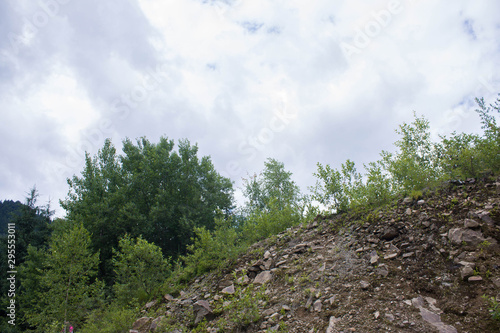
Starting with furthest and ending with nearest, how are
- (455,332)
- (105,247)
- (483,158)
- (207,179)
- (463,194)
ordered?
(207,179), (105,247), (483,158), (463,194), (455,332)

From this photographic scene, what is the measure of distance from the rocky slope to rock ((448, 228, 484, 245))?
19 millimetres

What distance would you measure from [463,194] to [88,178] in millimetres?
26990

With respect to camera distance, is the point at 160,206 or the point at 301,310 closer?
the point at 301,310

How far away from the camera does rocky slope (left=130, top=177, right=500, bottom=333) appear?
422 centimetres

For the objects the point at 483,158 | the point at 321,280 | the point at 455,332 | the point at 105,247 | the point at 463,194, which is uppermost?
the point at 105,247

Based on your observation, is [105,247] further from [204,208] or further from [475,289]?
[475,289]

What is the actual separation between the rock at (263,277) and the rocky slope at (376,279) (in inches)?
1.3

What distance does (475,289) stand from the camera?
4191 millimetres

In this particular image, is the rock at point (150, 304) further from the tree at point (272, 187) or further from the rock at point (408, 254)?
the tree at point (272, 187)

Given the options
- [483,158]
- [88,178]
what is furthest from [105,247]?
[483,158]

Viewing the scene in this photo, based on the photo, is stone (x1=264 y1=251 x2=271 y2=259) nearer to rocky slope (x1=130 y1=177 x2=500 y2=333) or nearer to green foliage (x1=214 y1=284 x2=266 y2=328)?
rocky slope (x1=130 y1=177 x2=500 y2=333)

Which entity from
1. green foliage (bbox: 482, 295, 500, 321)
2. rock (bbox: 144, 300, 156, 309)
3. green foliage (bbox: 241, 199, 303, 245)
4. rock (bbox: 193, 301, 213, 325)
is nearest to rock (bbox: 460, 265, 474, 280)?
green foliage (bbox: 482, 295, 500, 321)

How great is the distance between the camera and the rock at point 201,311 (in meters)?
6.55

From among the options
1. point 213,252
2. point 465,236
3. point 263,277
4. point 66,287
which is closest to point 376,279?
point 465,236
